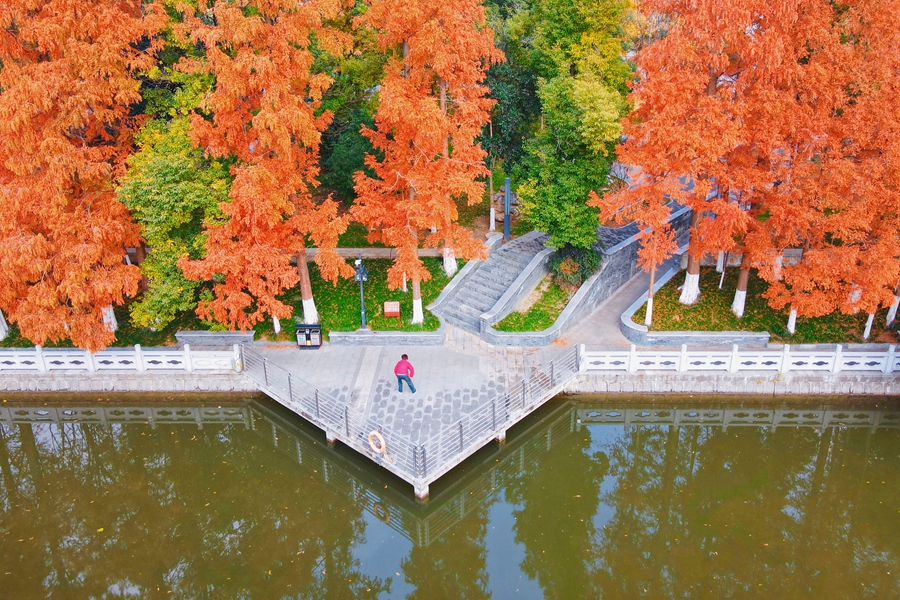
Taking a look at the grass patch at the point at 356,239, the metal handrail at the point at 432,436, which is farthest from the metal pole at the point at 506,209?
the metal handrail at the point at 432,436

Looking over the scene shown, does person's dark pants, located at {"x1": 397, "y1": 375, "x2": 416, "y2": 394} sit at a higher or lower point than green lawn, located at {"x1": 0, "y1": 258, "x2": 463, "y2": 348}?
lower

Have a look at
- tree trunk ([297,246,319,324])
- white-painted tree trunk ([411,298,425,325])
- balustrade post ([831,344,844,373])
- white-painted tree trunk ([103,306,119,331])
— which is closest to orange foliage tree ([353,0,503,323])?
white-painted tree trunk ([411,298,425,325])

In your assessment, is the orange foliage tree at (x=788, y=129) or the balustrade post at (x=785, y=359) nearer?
the orange foliage tree at (x=788, y=129)

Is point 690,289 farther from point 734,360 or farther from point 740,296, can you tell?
point 734,360

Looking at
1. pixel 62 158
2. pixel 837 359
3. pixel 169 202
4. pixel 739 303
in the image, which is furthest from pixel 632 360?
pixel 62 158

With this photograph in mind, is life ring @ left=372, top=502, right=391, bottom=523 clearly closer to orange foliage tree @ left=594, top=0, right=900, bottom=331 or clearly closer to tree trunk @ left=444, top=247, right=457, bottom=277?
tree trunk @ left=444, top=247, right=457, bottom=277

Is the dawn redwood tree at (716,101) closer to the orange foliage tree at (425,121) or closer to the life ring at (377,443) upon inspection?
the orange foliage tree at (425,121)
